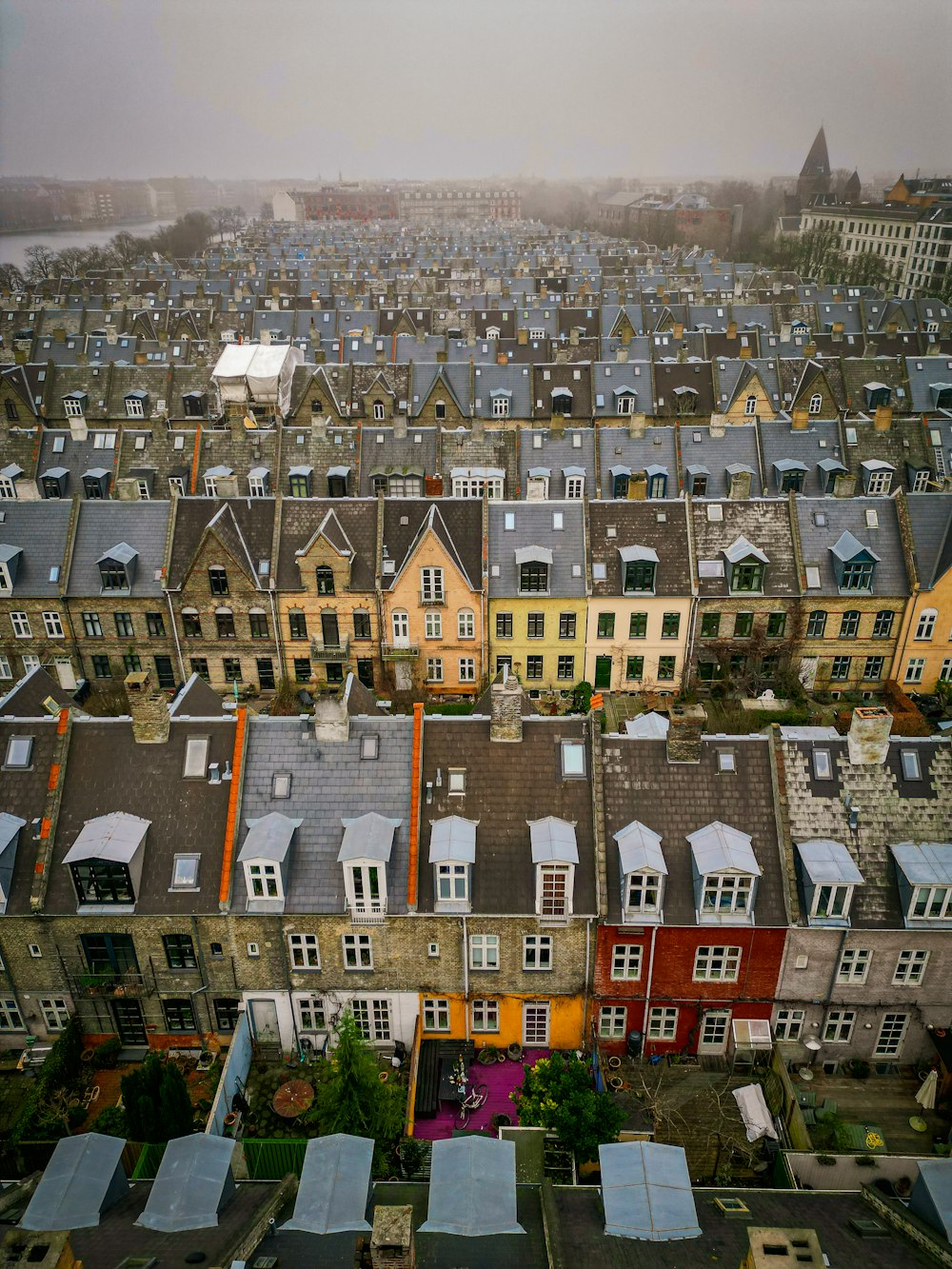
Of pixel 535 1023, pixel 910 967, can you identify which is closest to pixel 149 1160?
pixel 535 1023

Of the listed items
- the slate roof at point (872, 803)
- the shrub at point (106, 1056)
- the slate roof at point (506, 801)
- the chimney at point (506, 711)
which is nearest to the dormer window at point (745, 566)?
the slate roof at point (872, 803)

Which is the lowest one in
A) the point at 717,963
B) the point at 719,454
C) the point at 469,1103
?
the point at 469,1103

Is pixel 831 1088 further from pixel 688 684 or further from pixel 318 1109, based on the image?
pixel 688 684

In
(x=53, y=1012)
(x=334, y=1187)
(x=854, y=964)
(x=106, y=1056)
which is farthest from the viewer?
(x=53, y=1012)

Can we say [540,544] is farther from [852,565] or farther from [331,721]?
[331,721]

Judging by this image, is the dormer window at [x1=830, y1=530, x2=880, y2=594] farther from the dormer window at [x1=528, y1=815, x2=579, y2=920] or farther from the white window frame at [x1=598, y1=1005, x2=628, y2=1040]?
the white window frame at [x1=598, y1=1005, x2=628, y2=1040]

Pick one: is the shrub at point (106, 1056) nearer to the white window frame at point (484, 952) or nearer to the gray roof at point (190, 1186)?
the gray roof at point (190, 1186)

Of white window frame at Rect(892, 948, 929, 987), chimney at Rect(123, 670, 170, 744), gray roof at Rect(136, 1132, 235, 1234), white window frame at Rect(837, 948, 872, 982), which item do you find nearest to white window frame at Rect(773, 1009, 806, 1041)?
white window frame at Rect(837, 948, 872, 982)
